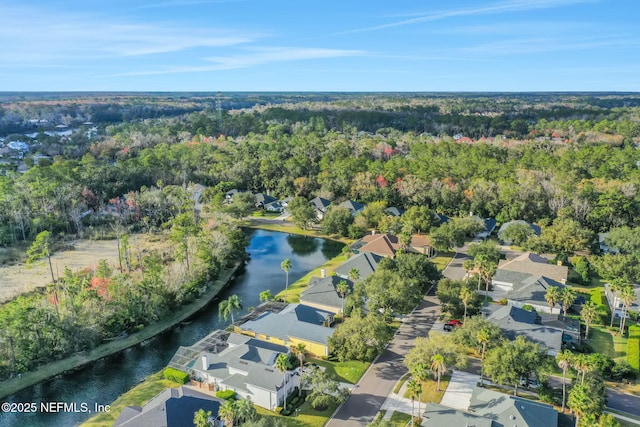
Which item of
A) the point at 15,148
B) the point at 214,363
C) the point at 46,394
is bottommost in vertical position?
the point at 46,394

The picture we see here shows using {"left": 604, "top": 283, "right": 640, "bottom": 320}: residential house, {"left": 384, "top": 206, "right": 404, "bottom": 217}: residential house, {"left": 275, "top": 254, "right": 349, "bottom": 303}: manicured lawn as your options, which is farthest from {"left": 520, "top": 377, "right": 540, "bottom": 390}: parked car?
{"left": 384, "top": 206, "right": 404, "bottom": 217}: residential house

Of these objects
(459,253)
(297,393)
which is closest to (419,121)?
(459,253)

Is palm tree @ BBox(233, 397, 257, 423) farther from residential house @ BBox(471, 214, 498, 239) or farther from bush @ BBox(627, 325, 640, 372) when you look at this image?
residential house @ BBox(471, 214, 498, 239)

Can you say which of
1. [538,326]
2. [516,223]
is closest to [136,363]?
[538,326]

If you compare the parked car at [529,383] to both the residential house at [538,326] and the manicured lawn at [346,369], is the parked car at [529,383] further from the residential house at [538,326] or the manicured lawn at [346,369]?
the manicured lawn at [346,369]

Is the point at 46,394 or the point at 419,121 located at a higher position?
the point at 419,121

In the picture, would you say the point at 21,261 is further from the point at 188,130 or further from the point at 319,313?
the point at 188,130

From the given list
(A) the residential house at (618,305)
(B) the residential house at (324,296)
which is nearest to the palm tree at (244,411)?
(B) the residential house at (324,296)
